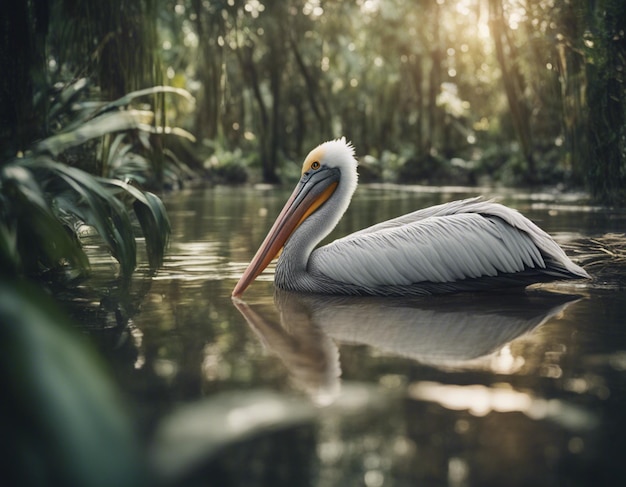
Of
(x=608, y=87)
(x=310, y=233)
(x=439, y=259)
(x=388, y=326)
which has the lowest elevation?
(x=388, y=326)

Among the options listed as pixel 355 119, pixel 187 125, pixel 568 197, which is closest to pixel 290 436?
pixel 568 197

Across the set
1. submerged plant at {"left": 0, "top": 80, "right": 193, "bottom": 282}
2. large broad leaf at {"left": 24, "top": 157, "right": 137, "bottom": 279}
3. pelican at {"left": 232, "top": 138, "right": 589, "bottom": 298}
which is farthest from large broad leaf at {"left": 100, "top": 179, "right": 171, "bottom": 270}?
pelican at {"left": 232, "top": 138, "right": 589, "bottom": 298}

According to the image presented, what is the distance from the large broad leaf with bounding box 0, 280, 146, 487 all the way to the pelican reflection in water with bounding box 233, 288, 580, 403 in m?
1.97

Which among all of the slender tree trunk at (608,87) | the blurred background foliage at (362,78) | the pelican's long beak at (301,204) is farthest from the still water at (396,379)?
the slender tree trunk at (608,87)

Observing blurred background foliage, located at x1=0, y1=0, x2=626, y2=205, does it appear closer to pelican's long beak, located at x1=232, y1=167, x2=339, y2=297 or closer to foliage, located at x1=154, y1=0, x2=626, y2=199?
foliage, located at x1=154, y1=0, x2=626, y2=199

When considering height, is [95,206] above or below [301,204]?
above

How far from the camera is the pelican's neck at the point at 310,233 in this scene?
23.5 ft

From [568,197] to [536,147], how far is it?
48.9 ft

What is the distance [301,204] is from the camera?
24.7ft

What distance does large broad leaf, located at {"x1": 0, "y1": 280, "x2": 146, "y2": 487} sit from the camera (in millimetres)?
1679

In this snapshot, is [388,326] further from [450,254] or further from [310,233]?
[310,233]

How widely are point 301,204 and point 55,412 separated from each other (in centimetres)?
587

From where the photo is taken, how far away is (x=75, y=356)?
1.79 metres

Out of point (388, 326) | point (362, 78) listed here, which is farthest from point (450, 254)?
point (362, 78)
